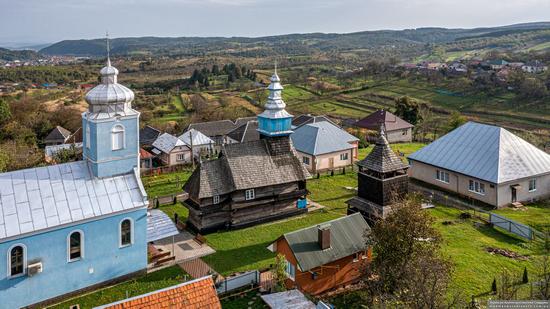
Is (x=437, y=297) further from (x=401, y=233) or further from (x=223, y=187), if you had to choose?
(x=223, y=187)

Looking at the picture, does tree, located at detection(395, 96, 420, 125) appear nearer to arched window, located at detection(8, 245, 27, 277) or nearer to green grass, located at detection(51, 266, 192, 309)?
green grass, located at detection(51, 266, 192, 309)

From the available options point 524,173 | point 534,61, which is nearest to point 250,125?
point 524,173

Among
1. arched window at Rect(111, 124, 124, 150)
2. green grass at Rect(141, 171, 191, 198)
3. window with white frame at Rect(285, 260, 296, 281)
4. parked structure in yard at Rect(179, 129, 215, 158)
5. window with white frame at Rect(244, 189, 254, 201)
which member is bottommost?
window with white frame at Rect(285, 260, 296, 281)

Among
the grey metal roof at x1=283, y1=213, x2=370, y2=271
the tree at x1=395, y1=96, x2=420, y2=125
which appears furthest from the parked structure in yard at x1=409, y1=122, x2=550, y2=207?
the tree at x1=395, y1=96, x2=420, y2=125

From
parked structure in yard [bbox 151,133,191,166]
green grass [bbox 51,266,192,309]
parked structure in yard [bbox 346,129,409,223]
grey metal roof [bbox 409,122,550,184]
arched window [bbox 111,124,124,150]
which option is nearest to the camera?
green grass [bbox 51,266,192,309]

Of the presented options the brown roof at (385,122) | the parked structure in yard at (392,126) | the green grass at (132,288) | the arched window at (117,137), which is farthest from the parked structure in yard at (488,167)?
the arched window at (117,137)

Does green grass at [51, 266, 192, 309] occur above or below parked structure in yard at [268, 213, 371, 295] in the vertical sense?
below

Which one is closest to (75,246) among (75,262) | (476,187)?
(75,262)
